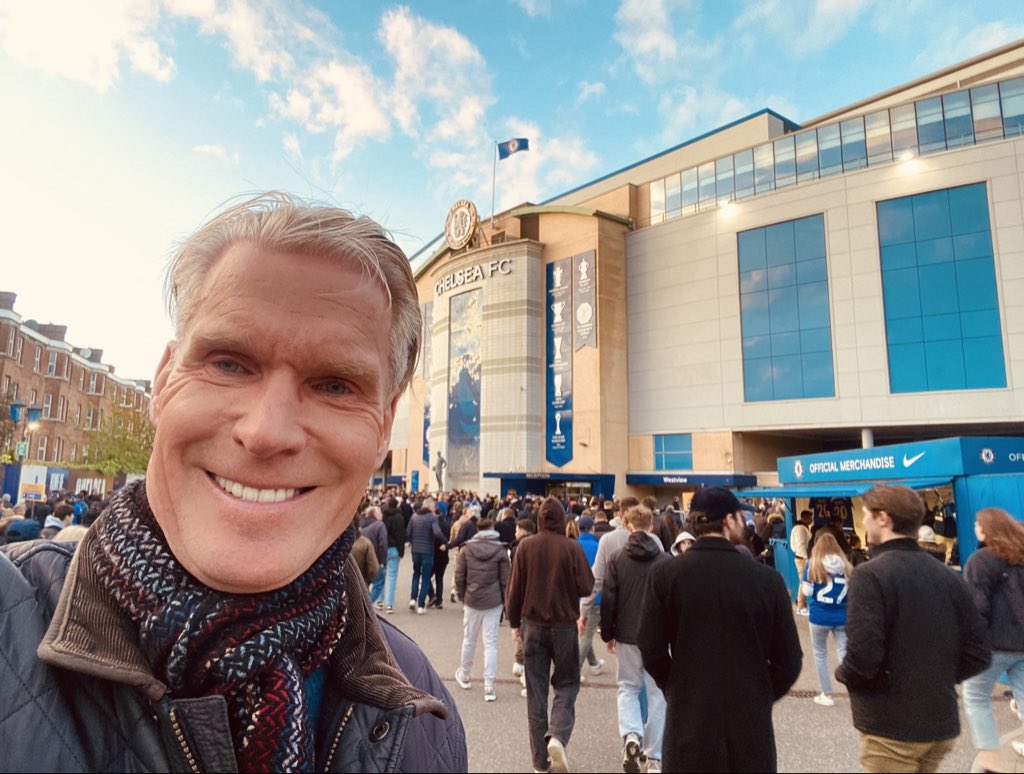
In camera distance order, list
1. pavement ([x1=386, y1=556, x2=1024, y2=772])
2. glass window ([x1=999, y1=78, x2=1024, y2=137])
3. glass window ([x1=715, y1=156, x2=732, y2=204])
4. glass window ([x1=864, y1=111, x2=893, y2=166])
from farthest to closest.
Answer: glass window ([x1=715, y1=156, x2=732, y2=204]) → glass window ([x1=864, y1=111, x2=893, y2=166]) → glass window ([x1=999, y1=78, x2=1024, y2=137]) → pavement ([x1=386, y1=556, x2=1024, y2=772])

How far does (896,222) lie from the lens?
1138 inches

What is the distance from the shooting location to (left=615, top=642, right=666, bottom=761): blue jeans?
466 centimetres

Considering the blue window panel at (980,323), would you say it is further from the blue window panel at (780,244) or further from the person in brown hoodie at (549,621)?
the person in brown hoodie at (549,621)

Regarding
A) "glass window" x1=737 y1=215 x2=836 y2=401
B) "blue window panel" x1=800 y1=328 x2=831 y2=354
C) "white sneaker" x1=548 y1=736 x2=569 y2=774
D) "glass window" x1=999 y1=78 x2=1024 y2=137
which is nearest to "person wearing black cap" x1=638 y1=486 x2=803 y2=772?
"white sneaker" x1=548 y1=736 x2=569 y2=774

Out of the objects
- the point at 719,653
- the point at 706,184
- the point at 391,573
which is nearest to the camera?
the point at 719,653

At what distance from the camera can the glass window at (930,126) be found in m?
28.5

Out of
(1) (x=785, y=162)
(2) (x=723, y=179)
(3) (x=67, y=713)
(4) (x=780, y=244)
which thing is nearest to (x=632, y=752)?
(3) (x=67, y=713)

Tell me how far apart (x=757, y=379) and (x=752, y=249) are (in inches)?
304

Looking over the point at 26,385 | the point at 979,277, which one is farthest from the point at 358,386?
the point at 26,385

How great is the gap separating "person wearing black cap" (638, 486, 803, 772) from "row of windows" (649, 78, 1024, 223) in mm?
34482

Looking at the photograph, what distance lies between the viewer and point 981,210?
27.2 meters

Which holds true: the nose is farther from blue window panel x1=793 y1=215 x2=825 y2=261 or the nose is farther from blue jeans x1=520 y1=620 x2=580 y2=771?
blue window panel x1=793 y1=215 x2=825 y2=261

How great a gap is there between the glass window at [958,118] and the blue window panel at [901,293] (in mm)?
6897

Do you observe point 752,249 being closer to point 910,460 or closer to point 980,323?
point 980,323
